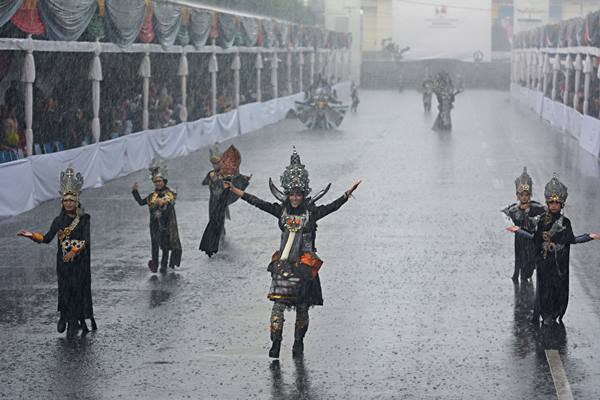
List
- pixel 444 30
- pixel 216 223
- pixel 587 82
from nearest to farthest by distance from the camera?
pixel 216 223 < pixel 587 82 < pixel 444 30

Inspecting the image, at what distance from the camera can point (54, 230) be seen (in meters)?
11.4

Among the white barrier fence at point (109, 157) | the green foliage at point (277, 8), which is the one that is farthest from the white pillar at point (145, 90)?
the green foliage at point (277, 8)

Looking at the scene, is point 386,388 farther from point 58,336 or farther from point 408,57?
point 408,57

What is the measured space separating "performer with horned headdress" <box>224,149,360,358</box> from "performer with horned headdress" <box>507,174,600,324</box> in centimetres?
235

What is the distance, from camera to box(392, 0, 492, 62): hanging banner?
86.8m

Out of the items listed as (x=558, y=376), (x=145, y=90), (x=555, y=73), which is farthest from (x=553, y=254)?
(x=555, y=73)

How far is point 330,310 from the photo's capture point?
42.2ft

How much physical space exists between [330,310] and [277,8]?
205 ft

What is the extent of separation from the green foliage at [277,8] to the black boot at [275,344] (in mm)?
46185

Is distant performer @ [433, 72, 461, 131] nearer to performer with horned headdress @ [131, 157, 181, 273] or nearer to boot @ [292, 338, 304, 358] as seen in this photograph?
performer with horned headdress @ [131, 157, 181, 273]

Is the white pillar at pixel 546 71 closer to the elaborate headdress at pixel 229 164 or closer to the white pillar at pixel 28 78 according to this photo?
the white pillar at pixel 28 78

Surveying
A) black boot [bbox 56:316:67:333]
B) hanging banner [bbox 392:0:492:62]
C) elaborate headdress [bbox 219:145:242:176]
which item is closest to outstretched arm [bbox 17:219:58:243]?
black boot [bbox 56:316:67:333]

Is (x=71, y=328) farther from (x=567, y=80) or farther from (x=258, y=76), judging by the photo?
(x=258, y=76)

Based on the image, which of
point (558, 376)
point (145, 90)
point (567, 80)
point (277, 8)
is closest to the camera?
point (558, 376)
